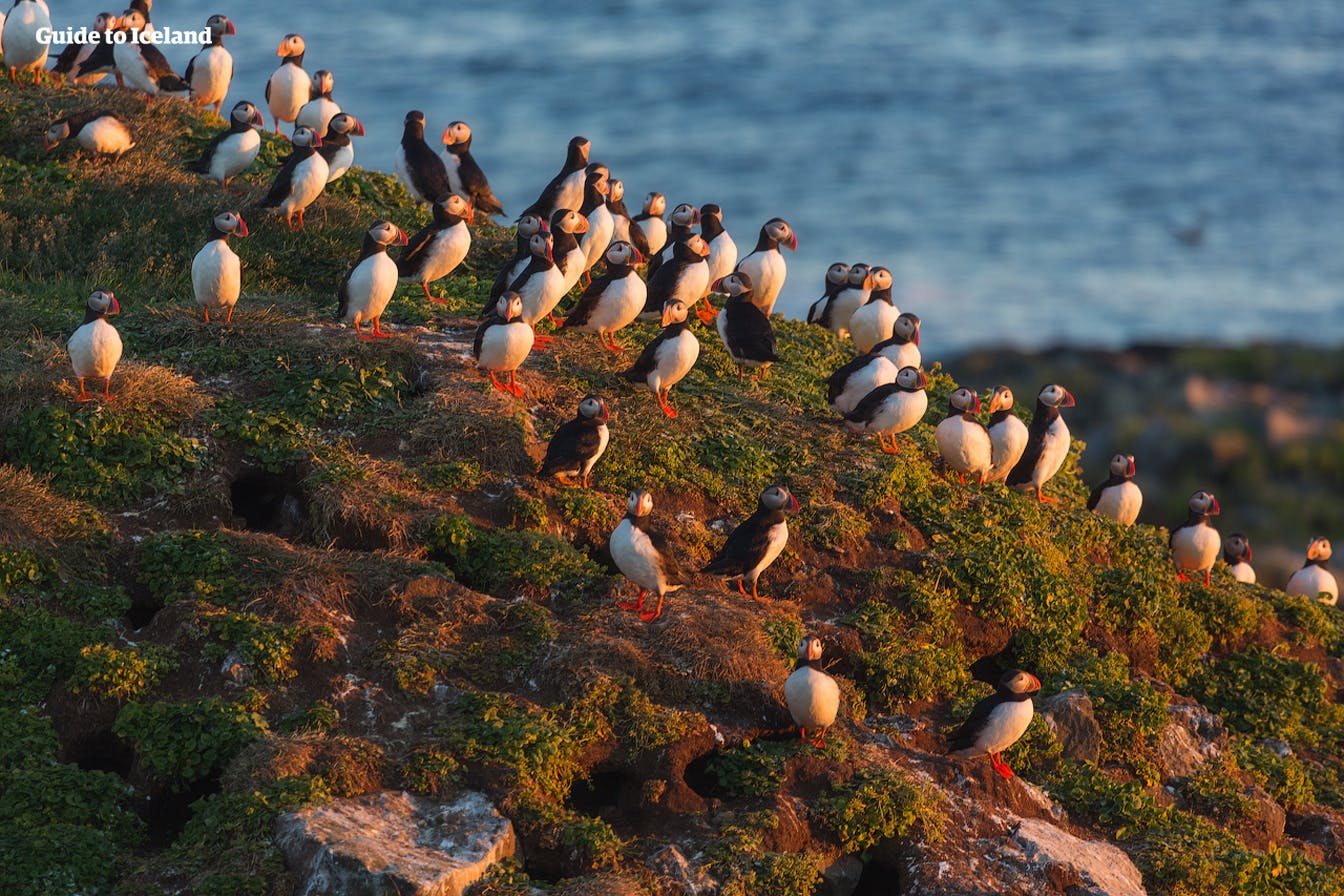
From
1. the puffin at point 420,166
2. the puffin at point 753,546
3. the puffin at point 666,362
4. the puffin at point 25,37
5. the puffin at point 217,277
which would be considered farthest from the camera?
the puffin at point 25,37

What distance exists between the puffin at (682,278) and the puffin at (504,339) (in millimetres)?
2036

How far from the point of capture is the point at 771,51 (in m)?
54.7

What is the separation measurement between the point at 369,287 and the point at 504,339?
47.7 inches

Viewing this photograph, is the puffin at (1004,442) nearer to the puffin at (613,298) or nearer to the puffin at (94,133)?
the puffin at (613,298)

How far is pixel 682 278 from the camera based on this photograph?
1334cm

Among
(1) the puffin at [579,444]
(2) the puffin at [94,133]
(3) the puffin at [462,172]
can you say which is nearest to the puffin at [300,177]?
(3) the puffin at [462,172]

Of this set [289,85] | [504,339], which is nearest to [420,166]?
[289,85]

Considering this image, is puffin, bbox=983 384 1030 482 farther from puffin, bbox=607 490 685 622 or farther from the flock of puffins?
puffin, bbox=607 490 685 622

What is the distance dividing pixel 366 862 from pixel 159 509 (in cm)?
351

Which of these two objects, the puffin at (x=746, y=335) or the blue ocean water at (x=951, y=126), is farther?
the blue ocean water at (x=951, y=126)

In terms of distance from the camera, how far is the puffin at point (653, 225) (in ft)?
50.1

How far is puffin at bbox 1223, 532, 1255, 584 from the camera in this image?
1470 cm

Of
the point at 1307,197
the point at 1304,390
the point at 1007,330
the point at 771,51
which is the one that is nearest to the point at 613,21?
the point at 771,51

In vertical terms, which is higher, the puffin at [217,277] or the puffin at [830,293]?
the puffin at [217,277]
